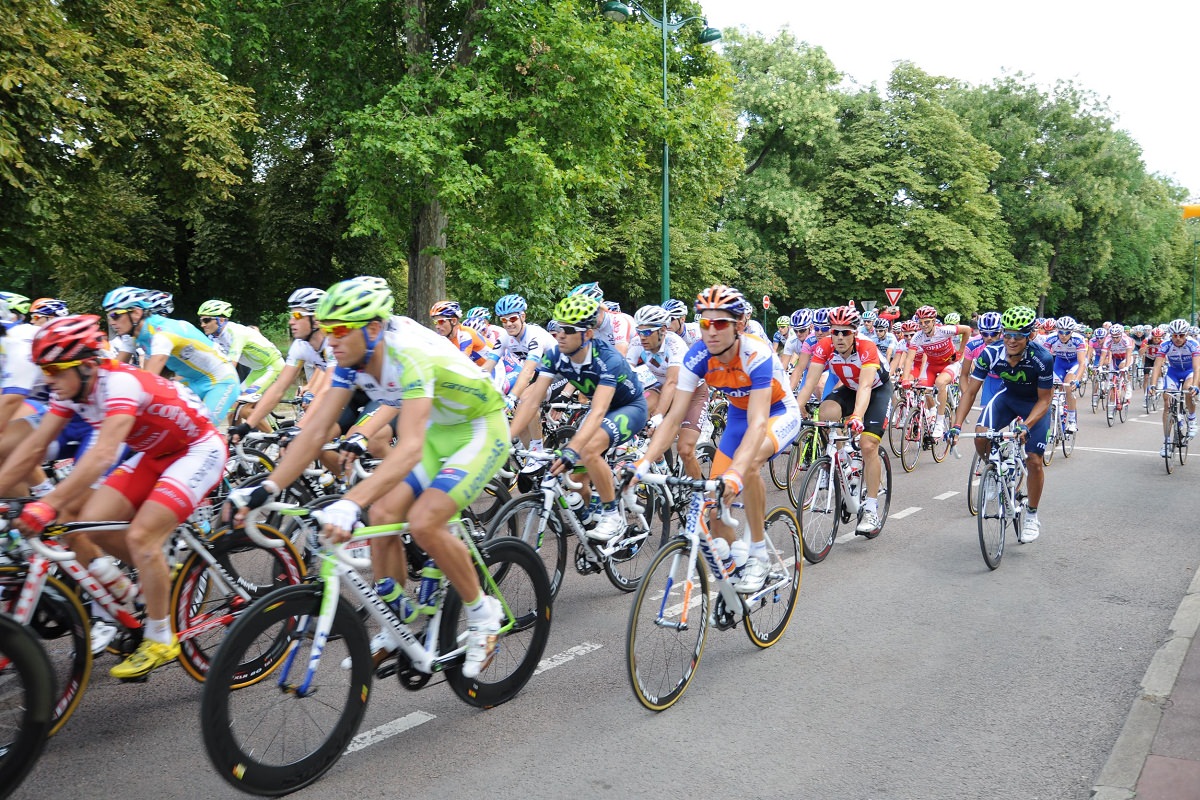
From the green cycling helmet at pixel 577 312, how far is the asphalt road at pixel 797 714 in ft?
6.17

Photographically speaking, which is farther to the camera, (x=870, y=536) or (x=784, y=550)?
(x=870, y=536)

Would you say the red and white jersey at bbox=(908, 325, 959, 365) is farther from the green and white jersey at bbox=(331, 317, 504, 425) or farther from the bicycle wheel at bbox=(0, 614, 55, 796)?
the bicycle wheel at bbox=(0, 614, 55, 796)

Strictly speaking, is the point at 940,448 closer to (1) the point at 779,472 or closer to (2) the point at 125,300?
(1) the point at 779,472

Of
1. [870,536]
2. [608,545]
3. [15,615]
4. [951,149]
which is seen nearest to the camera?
[15,615]

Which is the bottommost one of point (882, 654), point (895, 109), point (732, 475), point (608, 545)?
point (882, 654)

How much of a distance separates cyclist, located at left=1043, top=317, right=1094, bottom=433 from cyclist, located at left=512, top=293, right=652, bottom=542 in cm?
942

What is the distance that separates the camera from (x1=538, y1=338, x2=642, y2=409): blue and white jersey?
6.49 m

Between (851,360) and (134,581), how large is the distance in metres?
5.98

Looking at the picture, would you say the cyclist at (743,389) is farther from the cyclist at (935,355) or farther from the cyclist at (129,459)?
the cyclist at (935,355)

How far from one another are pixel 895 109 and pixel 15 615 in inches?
1639

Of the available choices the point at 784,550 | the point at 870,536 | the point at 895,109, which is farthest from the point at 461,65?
the point at 895,109

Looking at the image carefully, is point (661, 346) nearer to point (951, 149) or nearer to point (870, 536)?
point (870, 536)

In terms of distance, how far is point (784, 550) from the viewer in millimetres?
5637

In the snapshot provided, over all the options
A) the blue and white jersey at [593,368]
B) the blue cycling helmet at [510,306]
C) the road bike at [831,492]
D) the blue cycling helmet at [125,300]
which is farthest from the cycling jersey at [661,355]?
the blue cycling helmet at [125,300]
